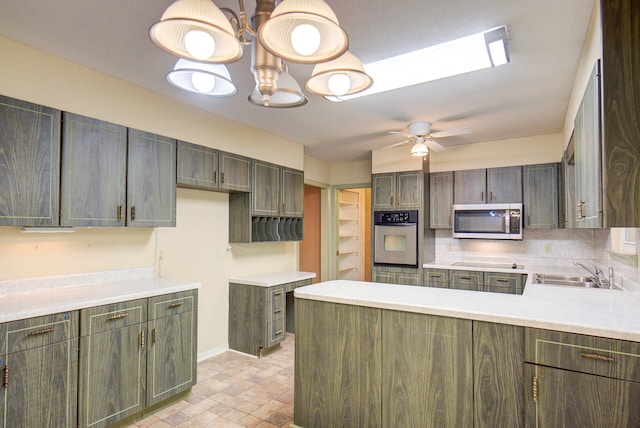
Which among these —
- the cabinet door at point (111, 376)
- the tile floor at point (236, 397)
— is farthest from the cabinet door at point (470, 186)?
the cabinet door at point (111, 376)

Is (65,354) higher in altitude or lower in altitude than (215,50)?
lower

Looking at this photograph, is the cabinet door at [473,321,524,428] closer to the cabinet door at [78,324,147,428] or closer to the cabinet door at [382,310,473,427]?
the cabinet door at [382,310,473,427]

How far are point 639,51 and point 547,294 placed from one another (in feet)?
4.66

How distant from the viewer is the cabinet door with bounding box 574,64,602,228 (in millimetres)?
1609

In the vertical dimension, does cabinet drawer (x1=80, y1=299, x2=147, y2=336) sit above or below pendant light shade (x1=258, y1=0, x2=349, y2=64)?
below

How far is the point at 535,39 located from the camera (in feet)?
7.04

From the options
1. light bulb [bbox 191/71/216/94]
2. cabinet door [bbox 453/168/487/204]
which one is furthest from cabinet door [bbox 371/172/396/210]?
light bulb [bbox 191/71/216/94]

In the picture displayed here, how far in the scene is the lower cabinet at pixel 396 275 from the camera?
4578mm

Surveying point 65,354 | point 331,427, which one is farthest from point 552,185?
point 65,354

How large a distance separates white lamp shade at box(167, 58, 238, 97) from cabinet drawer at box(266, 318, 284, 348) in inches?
104

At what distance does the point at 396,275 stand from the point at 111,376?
342 centimetres

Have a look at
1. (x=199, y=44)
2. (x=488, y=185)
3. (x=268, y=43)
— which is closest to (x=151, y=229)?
(x=199, y=44)

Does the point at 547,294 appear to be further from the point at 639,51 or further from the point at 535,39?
the point at 535,39

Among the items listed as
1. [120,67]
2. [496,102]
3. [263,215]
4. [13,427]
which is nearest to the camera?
[13,427]
